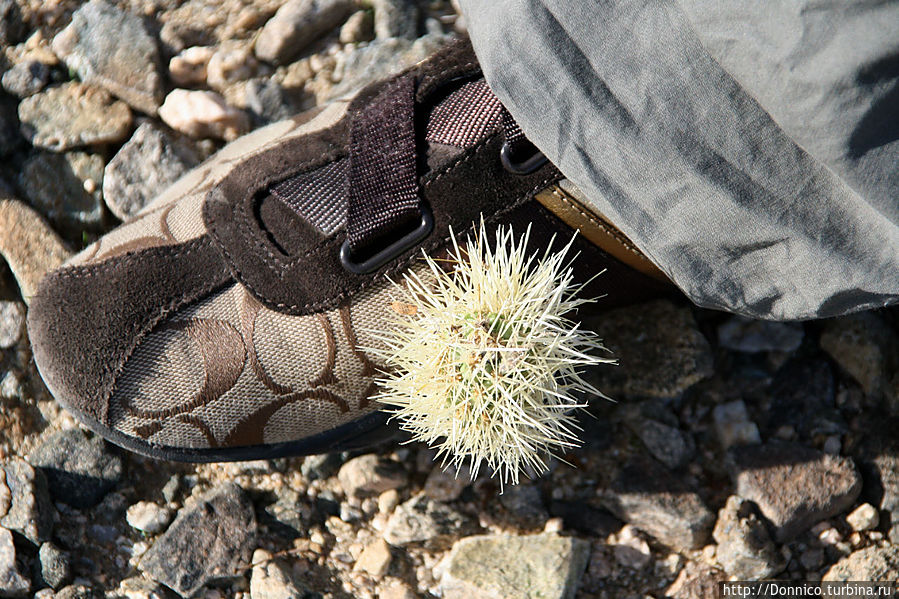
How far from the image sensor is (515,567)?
138 cm

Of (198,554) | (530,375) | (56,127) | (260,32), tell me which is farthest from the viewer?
(260,32)

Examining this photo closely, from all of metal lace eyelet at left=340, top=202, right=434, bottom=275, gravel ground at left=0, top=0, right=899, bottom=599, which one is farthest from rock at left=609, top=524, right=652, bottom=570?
metal lace eyelet at left=340, top=202, right=434, bottom=275

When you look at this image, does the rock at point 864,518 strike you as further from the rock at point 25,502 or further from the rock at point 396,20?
the rock at point 25,502

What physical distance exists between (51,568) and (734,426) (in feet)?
4.43

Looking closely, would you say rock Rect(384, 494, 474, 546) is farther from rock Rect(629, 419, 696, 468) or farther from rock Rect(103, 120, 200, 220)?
rock Rect(103, 120, 200, 220)

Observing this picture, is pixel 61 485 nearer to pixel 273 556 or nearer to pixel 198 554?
pixel 198 554

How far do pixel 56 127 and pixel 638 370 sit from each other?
1382mm

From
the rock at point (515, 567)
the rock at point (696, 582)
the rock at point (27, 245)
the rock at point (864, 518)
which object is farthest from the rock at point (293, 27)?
the rock at point (864, 518)

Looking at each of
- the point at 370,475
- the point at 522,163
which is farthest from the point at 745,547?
Result: the point at 522,163

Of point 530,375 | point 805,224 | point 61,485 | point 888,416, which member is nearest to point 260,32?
point 61,485

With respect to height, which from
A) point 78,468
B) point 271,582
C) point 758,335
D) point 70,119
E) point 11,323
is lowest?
point 758,335

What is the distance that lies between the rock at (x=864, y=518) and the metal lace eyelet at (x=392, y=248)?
1017 millimetres

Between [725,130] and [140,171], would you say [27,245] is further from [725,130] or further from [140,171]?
[725,130]

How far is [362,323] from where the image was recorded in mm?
1236
